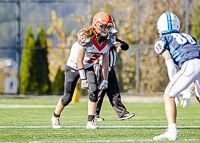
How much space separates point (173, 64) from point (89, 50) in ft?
5.21

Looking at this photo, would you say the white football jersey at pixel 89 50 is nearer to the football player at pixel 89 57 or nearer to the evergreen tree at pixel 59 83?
the football player at pixel 89 57

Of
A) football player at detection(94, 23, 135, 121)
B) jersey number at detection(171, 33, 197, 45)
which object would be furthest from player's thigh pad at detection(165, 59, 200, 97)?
football player at detection(94, 23, 135, 121)

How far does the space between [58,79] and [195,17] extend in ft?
20.1

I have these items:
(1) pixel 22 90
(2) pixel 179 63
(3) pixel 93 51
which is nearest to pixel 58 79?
(1) pixel 22 90

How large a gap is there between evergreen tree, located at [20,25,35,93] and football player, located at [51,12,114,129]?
1237 centimetres

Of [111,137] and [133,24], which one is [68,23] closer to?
[133,24]

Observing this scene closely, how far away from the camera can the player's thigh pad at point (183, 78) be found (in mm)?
5098

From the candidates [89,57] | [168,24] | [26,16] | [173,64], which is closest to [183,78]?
[173,64]

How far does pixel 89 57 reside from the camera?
6531mm

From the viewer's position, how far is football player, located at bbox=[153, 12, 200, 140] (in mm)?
5039

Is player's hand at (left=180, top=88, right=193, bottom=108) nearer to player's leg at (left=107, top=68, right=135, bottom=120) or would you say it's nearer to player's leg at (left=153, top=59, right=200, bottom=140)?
player's leg at (left=153, top=59, right=200, bottom=140)

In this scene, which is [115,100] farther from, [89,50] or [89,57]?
[89,50]

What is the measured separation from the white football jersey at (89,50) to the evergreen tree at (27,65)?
40.8 ft

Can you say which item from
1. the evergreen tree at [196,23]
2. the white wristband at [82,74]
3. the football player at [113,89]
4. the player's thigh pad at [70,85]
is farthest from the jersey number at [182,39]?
the evergreen tree at [196,23]
